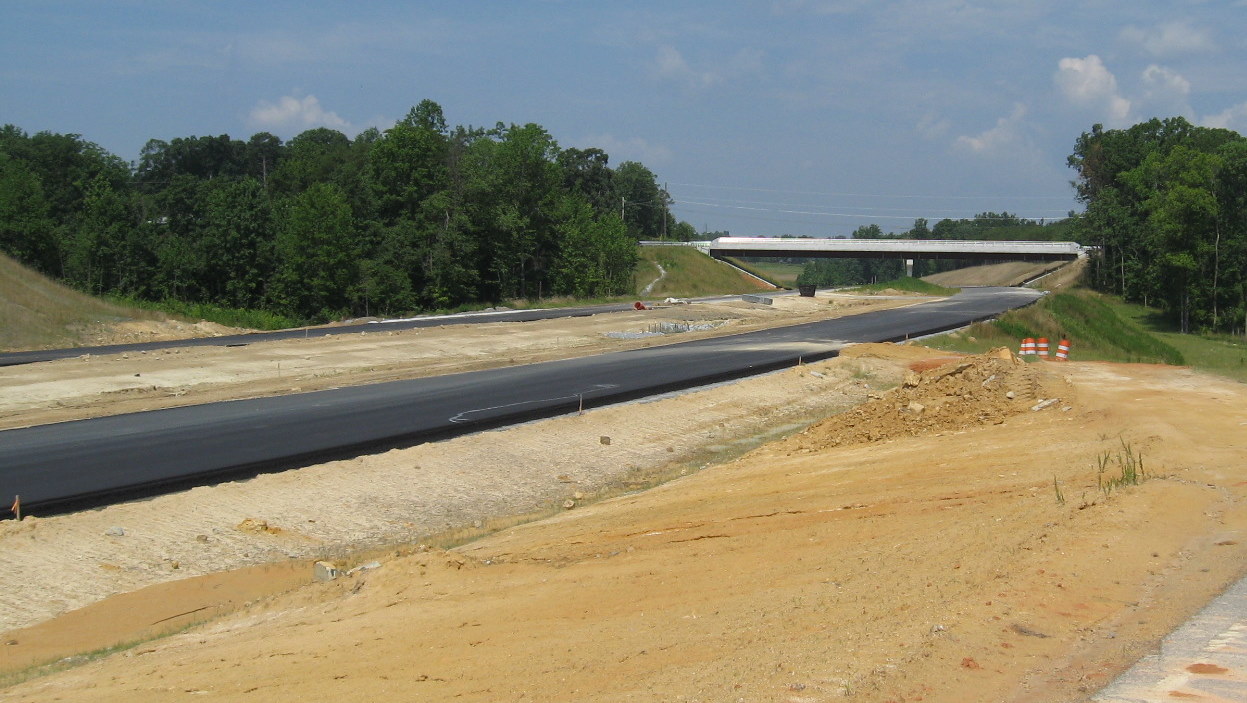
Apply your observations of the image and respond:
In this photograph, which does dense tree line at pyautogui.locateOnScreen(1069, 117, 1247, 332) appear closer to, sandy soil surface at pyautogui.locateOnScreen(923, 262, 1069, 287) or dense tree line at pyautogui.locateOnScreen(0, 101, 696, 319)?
sandy soil surface at pyautogui.locateOnScreen(923, 262, 1069, 287)

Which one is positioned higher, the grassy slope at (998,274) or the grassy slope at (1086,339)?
the grassy slope at (998,274)

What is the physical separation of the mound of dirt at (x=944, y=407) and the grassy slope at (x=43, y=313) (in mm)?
34115

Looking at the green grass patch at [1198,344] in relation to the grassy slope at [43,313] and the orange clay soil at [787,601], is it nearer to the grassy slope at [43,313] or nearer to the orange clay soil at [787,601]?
the orange clay soil at [787,601]

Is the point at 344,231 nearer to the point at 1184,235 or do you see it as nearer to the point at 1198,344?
the point at 1198,344

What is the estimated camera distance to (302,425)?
22547 mm

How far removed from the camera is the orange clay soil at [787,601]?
6980mm

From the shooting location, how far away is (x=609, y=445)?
22781 millimetres

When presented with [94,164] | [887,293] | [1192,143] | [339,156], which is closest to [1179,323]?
[887,293]

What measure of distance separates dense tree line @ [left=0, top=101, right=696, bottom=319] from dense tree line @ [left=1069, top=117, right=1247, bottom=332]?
1796 inches

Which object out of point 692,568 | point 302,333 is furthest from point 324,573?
point 302,333

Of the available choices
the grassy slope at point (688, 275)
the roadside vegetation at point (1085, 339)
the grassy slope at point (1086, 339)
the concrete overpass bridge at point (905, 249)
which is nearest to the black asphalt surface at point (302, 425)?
the grassy slope at point (1086, 339)

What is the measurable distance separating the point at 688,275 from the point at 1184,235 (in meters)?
49.3

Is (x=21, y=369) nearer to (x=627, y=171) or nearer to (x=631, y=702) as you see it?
(x=631, y=702)

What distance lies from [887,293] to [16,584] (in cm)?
8868
